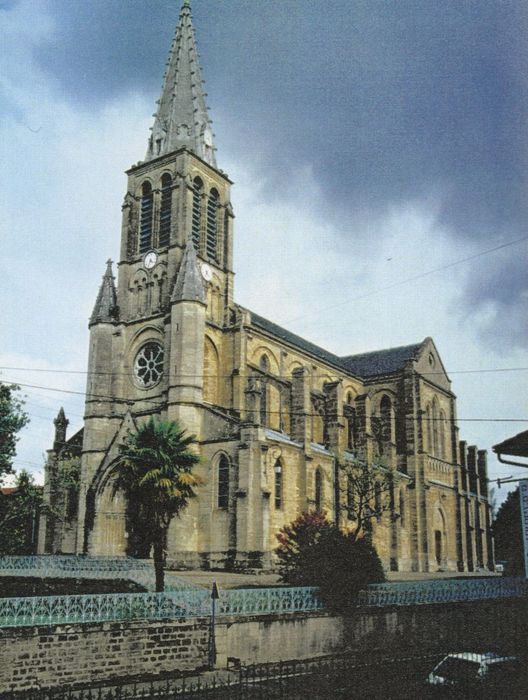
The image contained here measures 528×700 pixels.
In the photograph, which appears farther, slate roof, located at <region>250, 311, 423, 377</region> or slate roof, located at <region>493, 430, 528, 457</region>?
slate roof, located at <region>250, 311, 423, 377</region>

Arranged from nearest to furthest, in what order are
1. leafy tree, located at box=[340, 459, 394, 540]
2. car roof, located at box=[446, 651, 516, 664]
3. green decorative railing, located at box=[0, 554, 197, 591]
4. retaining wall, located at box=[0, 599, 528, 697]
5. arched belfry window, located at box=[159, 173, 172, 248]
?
car roof, located at box=[446, 651, 516, 664] → retaining wall, located at box=[0, 599, 528, 697] → green decorative railing, located at box=[0, 554, 197, 591] → leafy tree, located at box=[340, 459, 394, 540] → arched belfry window, located at box=[159, 173, 172, 248]

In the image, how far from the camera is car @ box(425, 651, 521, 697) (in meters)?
16.8

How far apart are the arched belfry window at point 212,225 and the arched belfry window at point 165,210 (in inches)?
119

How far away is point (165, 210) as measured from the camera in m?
52.0

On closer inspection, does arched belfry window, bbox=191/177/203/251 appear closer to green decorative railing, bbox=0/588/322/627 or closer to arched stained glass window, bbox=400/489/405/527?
arched stained glass window, bbox=400/489/405/527

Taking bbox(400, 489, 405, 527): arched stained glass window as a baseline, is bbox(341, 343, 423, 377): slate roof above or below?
above

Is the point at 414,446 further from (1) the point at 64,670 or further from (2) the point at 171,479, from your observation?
(1) the point at 64,670

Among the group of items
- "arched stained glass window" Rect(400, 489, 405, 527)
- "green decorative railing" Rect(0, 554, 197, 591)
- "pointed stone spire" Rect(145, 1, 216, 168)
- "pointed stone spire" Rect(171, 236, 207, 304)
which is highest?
"pointed stone spire" Rect(145, 1, 216, 168)

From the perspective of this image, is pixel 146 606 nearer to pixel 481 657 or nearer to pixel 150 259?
pixel 481 657

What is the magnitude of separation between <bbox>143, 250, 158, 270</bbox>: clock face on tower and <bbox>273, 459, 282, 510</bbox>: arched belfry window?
16673 millimetres

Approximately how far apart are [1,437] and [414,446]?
119ft

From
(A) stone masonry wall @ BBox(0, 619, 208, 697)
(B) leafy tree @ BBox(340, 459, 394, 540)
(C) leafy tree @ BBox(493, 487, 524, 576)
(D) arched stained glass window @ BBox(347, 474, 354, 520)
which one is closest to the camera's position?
(A) stone masonry wall @ BBox(0, 619, 208, 697)

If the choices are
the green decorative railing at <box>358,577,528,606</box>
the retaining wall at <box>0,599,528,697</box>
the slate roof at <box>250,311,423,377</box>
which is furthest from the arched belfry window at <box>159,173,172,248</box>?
the retaining wall at <box>0,599,528,697</box>

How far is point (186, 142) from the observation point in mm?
54312
